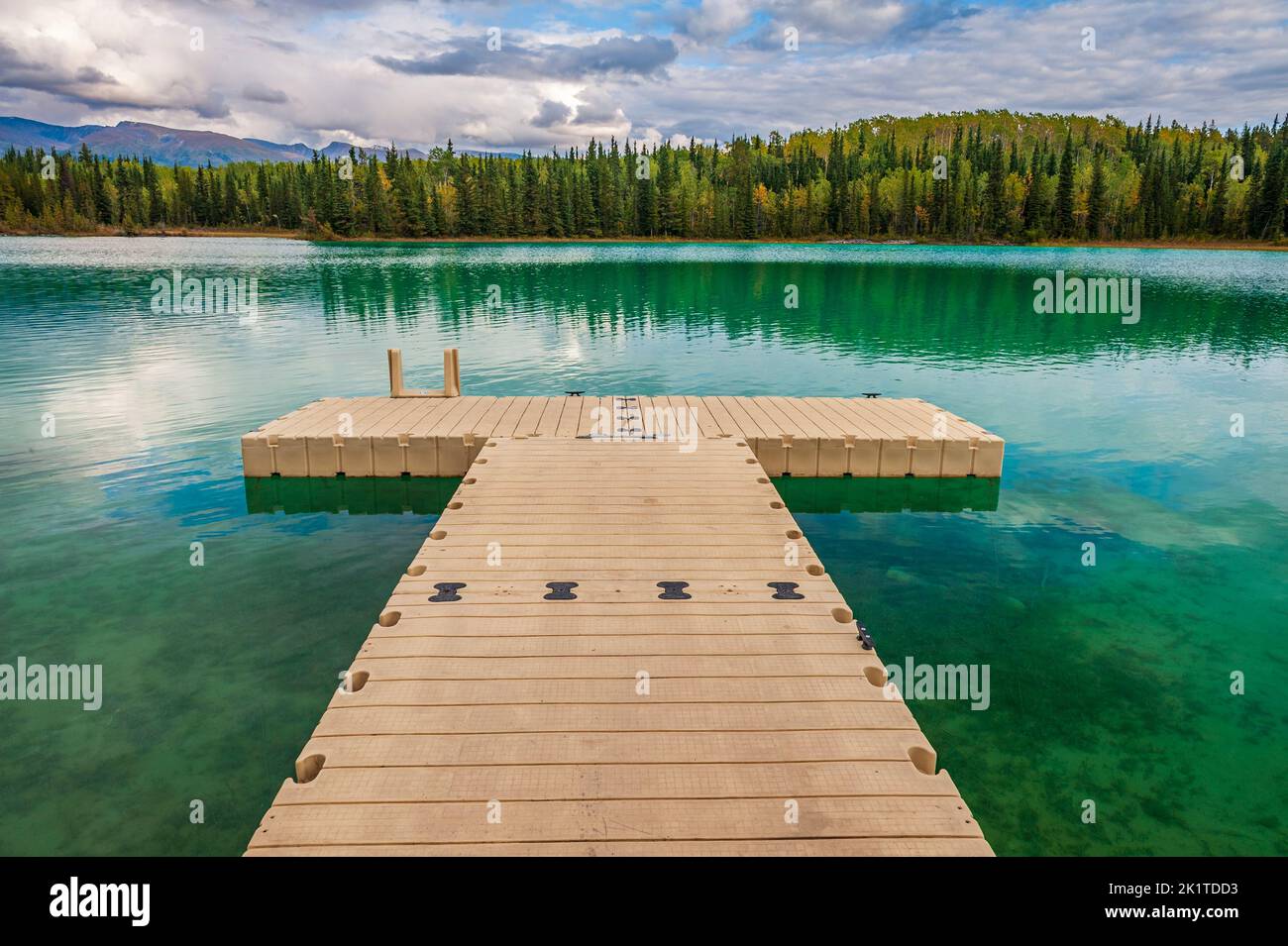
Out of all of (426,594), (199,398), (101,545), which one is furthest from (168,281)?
(426,594)

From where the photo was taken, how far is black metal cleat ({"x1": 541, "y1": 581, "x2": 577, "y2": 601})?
730cm

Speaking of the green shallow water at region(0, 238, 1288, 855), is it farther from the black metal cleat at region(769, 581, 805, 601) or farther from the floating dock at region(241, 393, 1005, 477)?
the black metal cleat at region(769, 581, 805, 601)

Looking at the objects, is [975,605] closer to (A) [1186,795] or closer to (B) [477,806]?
(A) [1186,795]

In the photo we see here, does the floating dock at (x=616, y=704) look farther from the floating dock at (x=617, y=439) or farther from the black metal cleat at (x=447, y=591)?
the floating dock at (x=617, y=439)

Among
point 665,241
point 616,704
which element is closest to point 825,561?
point 616,704

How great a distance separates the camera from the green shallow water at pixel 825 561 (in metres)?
6.53

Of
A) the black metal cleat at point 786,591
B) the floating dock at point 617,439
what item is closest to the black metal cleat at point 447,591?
the black metal cleat at point 786,591

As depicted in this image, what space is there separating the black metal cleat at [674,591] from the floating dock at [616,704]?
→ 0.04 metres

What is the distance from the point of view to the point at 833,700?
557 centimetres

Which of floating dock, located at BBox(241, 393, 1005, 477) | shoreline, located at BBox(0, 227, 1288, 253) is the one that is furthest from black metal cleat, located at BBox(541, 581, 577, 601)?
shoreline, located at BBox(0, 227, 1288, 253)

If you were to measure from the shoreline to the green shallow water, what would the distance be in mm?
118286
